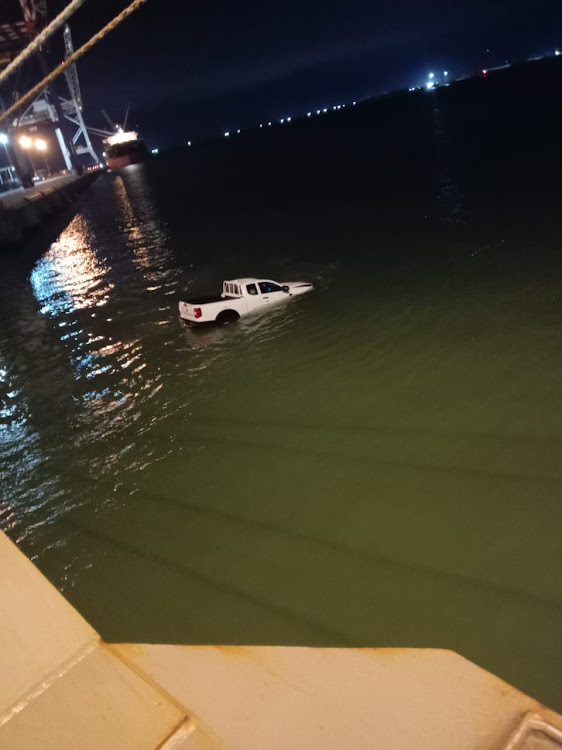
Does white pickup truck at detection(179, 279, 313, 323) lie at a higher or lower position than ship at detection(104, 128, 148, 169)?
lower

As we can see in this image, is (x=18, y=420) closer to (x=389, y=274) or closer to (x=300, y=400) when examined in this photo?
(x=300, y=400)

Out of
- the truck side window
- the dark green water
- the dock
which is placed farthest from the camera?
the truck side window

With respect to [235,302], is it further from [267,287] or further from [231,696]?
[231,696]

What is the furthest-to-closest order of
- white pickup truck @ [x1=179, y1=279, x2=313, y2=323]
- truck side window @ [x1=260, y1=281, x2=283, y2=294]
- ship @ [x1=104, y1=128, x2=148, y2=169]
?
ship @ [x1=104, y1=128, x2=148, y2=169], truck side window @ [x1=260, y1=281, x2=283, y2=294], white pickup truck @ [x1=179, y1=279, x2=313, y2=323]

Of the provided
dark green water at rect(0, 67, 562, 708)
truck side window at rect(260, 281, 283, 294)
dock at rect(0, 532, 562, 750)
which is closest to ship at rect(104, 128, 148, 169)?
dark green water at rect(0, 67, 562, 708)

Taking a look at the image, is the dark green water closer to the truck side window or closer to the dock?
the truck side window

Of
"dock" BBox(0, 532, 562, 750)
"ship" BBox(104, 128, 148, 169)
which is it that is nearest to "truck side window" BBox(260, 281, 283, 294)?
"dock" BBox(0, 532, 562, 750)

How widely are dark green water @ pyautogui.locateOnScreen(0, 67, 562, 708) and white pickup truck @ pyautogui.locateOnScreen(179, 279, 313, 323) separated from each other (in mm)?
740

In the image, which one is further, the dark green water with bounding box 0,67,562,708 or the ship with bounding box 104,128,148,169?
the ship with bounding box 104,128,148,169

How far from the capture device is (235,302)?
726 inches

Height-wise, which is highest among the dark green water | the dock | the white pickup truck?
the dock

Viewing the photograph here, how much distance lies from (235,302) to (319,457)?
9.56 metres

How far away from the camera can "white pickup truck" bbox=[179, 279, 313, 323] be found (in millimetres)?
18172

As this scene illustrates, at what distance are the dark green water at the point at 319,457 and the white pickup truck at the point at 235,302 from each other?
A: 0.74 metres
